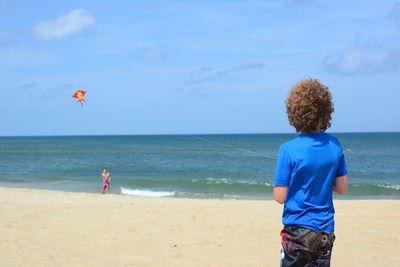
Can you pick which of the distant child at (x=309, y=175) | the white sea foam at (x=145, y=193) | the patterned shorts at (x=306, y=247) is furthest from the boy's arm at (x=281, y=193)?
the white sea foam at (x=145, y=193)

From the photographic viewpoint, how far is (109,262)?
626 cm

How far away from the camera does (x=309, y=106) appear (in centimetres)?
252

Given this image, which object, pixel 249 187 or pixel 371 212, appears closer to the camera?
pixel 371 212

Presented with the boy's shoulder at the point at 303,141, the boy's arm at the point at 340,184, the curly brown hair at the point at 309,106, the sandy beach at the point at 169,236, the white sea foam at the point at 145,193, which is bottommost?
the white sea foam at the point at 145,193

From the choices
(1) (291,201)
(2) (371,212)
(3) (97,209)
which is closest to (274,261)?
(1) (291,201)

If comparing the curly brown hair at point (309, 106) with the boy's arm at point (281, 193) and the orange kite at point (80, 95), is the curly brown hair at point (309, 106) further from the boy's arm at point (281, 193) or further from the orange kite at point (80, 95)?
the orange kite at point (80, 95)

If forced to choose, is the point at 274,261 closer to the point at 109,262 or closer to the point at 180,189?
the point at 109,262

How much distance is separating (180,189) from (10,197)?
9.81m

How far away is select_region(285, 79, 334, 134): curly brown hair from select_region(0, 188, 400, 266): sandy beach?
4.07 meters

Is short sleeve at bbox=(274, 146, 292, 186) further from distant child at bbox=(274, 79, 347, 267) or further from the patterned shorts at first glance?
the patterned shorts

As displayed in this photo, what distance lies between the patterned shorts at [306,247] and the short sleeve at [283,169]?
0.27 metres

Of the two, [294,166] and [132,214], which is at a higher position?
[294,166]

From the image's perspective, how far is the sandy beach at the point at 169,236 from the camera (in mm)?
6434

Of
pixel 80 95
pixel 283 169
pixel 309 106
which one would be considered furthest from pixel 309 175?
pixel 80 95
